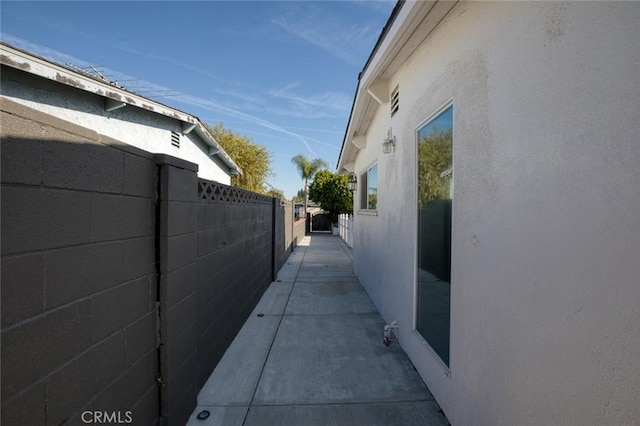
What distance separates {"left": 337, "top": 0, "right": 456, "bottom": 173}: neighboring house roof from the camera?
2.67 metres

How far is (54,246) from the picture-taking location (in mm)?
1281

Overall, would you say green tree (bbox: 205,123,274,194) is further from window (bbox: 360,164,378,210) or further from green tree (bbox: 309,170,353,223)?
window (bbox: 360,164,378,210)

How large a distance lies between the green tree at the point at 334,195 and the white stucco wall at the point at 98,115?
561 inches

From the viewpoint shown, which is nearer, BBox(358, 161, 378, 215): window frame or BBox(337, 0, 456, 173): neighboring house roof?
BBox(337, 0, 456, 173): neighboring house roof

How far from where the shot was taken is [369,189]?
7086 mm

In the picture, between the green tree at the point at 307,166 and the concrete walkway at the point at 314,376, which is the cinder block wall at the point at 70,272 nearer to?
the concrete walkway at the point at 314,376

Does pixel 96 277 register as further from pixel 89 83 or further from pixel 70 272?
pixel 89 83

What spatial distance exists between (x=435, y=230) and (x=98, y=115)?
22.8ft

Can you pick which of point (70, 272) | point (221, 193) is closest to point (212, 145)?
point (221, 193)

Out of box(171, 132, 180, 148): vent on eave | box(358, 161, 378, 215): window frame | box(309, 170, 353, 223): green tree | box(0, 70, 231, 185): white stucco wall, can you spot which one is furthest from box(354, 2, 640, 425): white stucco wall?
box(309, 170, 353, 223): green tree

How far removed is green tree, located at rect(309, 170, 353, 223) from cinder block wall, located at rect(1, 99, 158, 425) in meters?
21.4

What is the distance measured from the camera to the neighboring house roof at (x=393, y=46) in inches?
105

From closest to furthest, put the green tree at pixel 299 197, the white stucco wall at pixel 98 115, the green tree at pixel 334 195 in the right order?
the white stucco wall at pixel 98 115, the green tree at pixel 334 195, the green tree at pixel 299 197

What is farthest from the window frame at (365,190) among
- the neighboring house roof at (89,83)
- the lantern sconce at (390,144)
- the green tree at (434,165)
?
the neighboring house roof at (89,83)
